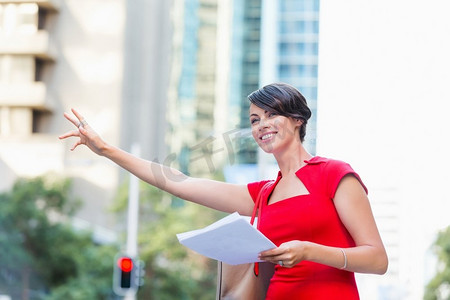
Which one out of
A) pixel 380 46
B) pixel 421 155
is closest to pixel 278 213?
pixel 380 46

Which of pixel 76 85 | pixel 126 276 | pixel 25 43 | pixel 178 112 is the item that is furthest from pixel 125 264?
pixel 178 112

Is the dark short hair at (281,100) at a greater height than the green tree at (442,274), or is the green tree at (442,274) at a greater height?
the dark short hair at (281,100)

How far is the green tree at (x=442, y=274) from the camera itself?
2166cm

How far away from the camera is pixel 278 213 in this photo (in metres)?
1.61

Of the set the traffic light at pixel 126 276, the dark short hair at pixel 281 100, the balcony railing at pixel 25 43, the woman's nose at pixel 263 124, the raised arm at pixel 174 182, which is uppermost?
the balcony railing at pixel 25 43

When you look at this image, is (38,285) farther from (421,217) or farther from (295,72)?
(295,72)

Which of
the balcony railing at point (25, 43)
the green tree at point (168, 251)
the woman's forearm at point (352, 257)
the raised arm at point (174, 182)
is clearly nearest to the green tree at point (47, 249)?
the green tree at point (168, 251)

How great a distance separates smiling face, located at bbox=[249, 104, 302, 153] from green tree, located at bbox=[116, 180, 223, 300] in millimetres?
16798

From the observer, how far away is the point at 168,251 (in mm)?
18734

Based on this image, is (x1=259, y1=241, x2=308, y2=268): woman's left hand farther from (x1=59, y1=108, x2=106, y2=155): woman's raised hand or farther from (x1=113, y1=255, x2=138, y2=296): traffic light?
(x1=113, y1=255, x2=138, y2=296): traffic light

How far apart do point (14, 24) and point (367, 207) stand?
84.4 ft

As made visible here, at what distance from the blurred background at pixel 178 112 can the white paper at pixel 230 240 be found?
76cm

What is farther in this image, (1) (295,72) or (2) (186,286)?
(1) (295,72)

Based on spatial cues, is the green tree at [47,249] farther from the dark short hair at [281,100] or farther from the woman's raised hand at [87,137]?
the dark short hair at [281,100]
